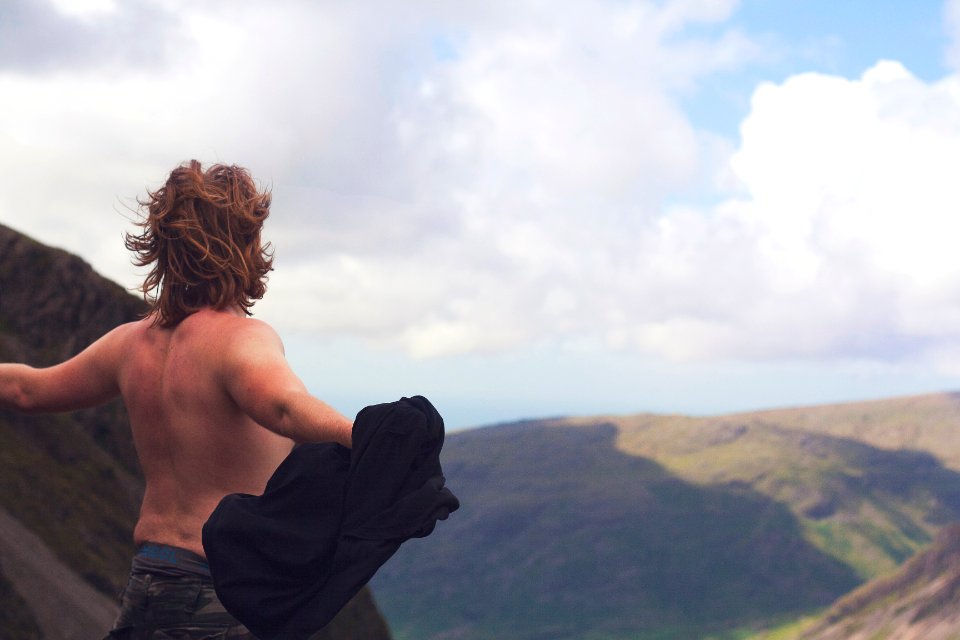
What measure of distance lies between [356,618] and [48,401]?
87.8m

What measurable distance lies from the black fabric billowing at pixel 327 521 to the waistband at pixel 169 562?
1.44 ft

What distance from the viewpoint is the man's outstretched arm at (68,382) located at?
17.5 feet

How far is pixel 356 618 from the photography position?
294 ft

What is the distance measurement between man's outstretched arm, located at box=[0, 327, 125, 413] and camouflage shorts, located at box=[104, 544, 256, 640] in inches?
38.8

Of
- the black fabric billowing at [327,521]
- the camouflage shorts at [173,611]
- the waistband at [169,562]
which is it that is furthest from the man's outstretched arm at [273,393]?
the camouflage shorts at [173,611]

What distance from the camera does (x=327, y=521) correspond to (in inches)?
172

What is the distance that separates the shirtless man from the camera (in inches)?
189

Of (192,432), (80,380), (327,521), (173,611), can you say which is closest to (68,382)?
(80,380)

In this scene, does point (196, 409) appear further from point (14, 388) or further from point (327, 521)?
point (14, 388)

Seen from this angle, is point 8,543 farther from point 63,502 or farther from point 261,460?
point 261,460

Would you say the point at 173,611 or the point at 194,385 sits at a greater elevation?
the point at 194,385

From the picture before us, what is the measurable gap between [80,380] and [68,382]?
3.1 inches

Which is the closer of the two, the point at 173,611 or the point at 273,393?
the point at 273,393

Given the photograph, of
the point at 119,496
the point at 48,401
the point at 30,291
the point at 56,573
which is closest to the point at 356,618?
the point at 119,496
